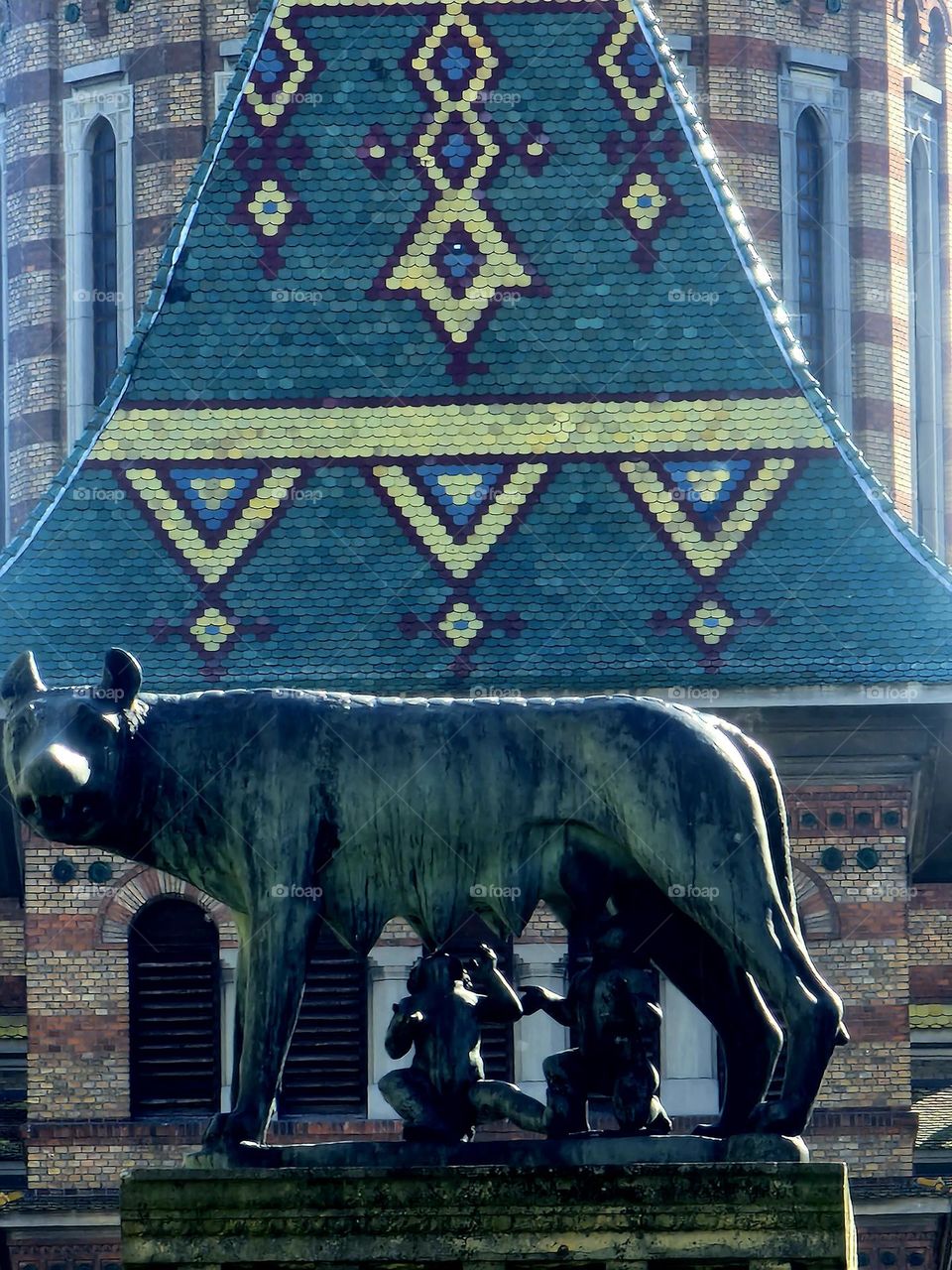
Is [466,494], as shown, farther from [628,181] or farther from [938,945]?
[938,945]

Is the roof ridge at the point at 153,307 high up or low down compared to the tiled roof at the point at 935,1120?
up

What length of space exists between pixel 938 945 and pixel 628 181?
9.33 m

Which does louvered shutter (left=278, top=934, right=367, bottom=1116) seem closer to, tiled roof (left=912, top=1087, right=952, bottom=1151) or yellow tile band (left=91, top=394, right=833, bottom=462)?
yellow tile band (left=91, top=394, right=833, bottom=462)

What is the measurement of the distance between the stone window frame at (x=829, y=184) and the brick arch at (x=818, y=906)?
1161 cm

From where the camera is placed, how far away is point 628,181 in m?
35.0

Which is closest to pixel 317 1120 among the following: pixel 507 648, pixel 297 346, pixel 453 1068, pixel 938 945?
pixel 507 648
